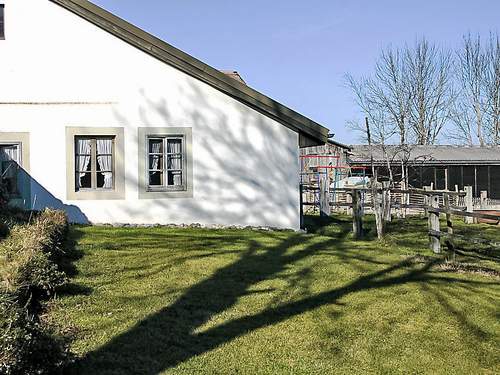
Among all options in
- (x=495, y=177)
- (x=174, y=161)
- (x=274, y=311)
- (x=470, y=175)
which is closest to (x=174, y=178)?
(x=174, y=161)

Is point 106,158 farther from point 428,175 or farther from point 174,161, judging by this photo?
point 428,175

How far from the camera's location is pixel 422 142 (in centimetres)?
5081

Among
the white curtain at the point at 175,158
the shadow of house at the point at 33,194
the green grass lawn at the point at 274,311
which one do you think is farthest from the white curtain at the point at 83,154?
the green grass lawn at the point at 274,311

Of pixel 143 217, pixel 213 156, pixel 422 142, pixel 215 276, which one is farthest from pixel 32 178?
pixel 422 142

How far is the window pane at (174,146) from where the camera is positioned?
14.3 m

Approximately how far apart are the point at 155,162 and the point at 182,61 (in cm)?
253

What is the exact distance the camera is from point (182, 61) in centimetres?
1401

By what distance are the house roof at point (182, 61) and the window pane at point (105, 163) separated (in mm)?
2736

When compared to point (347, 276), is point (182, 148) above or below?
above

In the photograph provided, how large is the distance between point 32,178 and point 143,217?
2754mm

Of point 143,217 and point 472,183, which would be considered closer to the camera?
point 143,217

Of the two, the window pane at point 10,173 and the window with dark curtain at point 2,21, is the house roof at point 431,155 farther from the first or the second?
the window with dark curtain at point 2,21

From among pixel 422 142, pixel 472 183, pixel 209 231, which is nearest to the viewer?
pixel 209 231

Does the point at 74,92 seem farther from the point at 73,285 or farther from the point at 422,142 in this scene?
the point at 422,142
